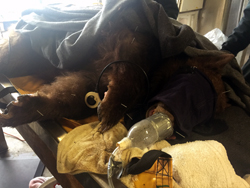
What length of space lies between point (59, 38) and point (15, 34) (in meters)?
0.23

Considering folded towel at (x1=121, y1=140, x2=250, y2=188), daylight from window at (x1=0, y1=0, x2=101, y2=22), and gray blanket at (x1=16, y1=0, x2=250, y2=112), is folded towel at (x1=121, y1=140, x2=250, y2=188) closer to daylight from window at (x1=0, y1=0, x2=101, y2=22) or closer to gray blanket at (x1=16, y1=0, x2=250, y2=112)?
gray blanket at (x1=16, y1=0, x2=250, y2=112)

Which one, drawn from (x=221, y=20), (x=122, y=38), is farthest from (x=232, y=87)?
(x=221, y=20)

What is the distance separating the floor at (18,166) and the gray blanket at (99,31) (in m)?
0.92

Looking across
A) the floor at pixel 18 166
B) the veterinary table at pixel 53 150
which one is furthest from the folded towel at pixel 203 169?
the floor at pixel 18 166

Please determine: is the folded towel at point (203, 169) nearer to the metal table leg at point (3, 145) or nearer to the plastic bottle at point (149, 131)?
the plastic bottle at point (149, 131)

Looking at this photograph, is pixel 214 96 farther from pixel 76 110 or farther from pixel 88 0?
pixel 88 0

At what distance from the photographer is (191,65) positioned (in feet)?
1.69

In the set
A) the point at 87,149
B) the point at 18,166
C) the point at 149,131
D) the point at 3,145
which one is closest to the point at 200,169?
the point at 149,131

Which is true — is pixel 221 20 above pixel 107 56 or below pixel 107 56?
below

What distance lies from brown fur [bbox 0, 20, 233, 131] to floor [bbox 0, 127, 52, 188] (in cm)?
92

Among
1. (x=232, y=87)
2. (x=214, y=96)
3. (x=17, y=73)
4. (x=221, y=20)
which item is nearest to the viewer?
(x=214, y=96)

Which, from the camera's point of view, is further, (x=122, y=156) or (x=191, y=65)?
(x=191, y=65)

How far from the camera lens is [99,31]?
0.54m

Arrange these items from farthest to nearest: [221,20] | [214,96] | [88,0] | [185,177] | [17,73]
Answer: [88,0], [221,20], [17,73], [214,96], [185,177]
